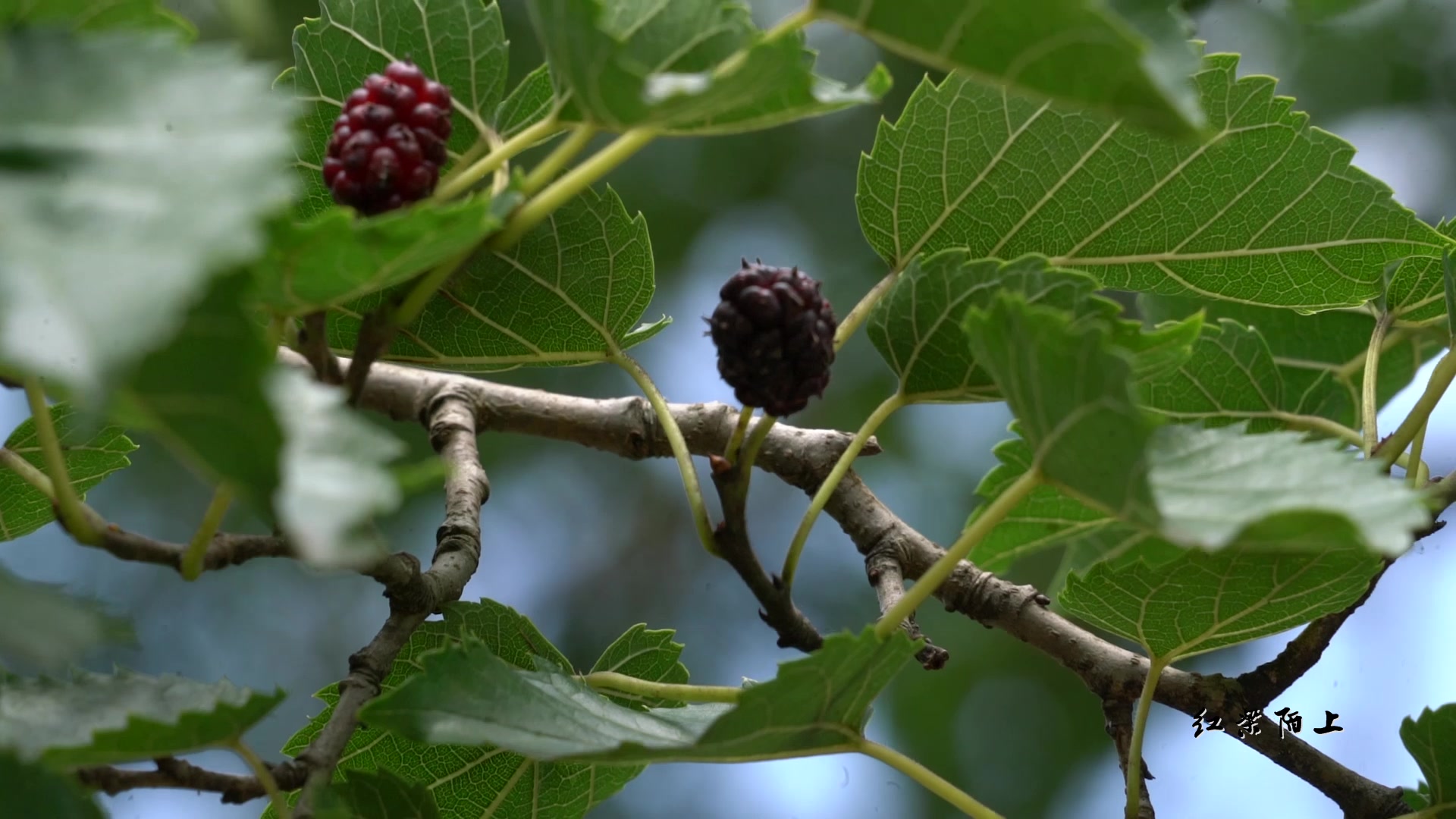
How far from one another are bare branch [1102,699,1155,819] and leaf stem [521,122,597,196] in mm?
454

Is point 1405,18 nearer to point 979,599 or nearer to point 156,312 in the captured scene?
point 979,599

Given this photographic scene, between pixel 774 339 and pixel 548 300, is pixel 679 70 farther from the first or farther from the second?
pixel 548 300

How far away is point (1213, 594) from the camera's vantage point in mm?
708

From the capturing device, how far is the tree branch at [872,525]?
0.74 meters

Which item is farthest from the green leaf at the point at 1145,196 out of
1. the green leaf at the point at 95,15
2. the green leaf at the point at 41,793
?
the green leaf at the point at 41,793

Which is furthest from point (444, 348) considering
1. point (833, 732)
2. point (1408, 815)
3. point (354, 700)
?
point (1408, 815)

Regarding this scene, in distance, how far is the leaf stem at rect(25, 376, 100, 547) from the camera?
48 cm

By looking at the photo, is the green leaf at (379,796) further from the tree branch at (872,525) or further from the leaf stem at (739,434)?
the tree branch at (872,525)

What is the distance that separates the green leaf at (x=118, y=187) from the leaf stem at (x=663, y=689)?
1.02 feet

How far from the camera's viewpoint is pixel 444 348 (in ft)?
2.52

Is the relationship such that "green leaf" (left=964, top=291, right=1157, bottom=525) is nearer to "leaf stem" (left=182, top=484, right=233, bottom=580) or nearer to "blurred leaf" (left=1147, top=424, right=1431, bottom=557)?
"blurred leaf" (left=1147, top=424, right=1431, bottom=557)

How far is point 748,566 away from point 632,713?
93 mm

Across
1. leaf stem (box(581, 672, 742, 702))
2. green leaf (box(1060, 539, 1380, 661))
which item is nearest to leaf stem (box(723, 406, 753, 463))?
leaf stem (box(581, 672, 742, 702))

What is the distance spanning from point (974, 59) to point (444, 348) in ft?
1.40
